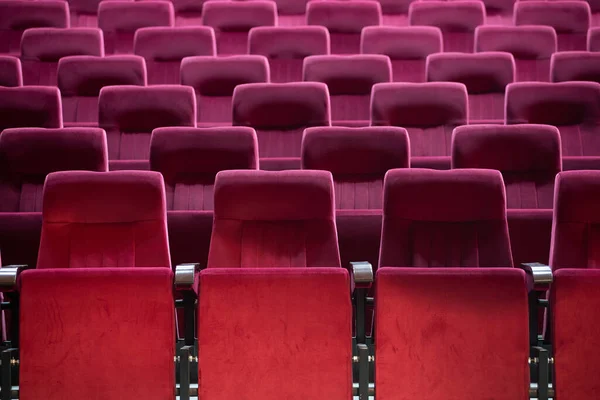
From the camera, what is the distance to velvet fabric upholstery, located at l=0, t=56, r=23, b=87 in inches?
43.0

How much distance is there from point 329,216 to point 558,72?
601mm

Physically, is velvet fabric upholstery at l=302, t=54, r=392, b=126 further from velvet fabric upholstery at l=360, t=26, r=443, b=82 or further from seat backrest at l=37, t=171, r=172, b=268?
seat backrest at l=37, t=171, r=172, b=268

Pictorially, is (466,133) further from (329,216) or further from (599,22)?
(599,22)

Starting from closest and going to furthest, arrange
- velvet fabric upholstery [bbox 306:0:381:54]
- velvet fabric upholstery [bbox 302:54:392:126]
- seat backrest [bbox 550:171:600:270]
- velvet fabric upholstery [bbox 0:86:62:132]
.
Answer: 1. seat backrest [bbox 550:171:600:270]
2. velvet fabric upholstery [bbox 0:86:62:132]
3. velvet fabric upholstery [bbox 302:54:392:126]
4. velvet fabric upholstery [bbox 306:0:381:54]

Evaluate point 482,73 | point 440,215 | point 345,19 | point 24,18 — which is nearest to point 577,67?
point 482,73

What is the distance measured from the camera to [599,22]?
1.40 meters

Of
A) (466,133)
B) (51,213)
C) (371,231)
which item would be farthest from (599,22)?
(51,213)

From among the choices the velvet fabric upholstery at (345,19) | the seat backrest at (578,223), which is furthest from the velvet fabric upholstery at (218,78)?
the seat backrest at (578,223)

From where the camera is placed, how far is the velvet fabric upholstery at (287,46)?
1.21m

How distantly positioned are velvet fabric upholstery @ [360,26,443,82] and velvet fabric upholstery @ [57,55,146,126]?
1.24ft

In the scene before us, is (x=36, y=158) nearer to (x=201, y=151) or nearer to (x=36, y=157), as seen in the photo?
(x=36, y=157)

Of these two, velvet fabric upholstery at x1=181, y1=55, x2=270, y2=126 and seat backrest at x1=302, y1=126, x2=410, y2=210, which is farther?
velvet fabric upholstery at x1=181, y1=55, x2=270, y2=126

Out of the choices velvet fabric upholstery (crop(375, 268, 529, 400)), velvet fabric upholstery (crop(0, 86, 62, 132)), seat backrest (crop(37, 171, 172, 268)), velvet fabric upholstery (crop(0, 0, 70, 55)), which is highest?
velvet fabric upholstery (crop(0, 0, 70, 55))

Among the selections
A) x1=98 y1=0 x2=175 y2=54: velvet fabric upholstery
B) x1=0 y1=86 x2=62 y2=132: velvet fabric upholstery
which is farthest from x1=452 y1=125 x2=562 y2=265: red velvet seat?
x1=98 y1=0 x2=175 y2=54: velvet fabric upholstery
